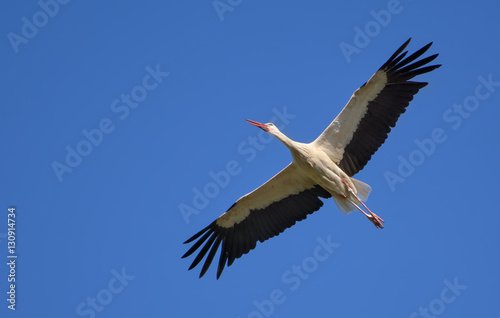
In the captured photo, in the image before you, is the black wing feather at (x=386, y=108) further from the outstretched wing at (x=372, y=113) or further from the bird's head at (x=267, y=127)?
the bird's head at (x=267, y=127)

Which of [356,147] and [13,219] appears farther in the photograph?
[13,219]

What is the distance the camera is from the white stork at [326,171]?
40.8 ft

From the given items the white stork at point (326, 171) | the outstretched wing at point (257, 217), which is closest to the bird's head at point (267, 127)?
the white stork at point (326, 171)

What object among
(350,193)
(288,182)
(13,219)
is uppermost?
(13,219)

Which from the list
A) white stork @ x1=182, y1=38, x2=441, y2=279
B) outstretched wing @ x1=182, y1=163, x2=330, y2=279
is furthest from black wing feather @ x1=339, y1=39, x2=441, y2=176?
outstretched wing @ x1=182, y1=163, x2=330, y2=279

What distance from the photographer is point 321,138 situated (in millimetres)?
12742

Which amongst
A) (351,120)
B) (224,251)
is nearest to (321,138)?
(351,120)

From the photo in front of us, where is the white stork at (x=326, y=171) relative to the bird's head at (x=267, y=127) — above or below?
below

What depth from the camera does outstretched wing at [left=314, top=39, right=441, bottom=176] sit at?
487 inches

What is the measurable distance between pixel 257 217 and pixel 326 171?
1574 millimetres

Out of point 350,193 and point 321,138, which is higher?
point 321,138

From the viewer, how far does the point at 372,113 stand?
41.2 ft

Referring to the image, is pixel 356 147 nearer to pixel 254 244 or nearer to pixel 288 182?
pixel 288 182

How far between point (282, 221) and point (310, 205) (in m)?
0.51
